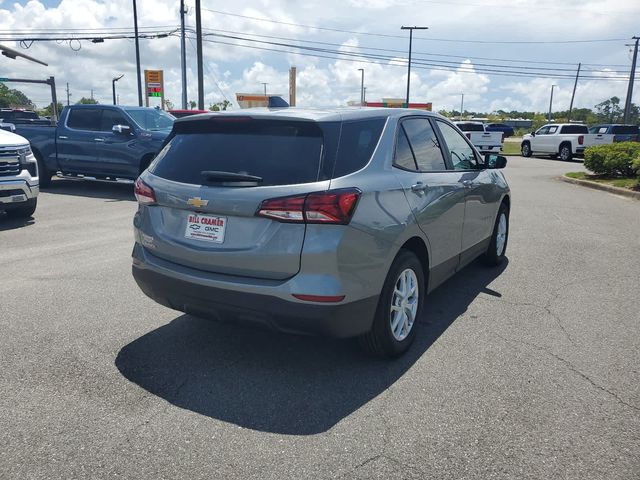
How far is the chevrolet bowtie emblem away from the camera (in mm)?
3420

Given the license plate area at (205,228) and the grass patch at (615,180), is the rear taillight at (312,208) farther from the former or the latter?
the grass patch at (615,180)

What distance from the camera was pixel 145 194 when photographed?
3822mm

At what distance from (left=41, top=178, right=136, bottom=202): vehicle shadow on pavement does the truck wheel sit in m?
23.4

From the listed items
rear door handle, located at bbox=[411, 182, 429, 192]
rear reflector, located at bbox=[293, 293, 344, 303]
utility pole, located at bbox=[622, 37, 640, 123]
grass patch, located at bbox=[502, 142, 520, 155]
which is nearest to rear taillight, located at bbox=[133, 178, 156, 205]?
rear reflector, located at bbox=[293, 293, 344, 303]

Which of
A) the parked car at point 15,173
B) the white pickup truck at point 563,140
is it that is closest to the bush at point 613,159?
the white pickup truck at point 563,140

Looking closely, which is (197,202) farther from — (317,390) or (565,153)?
(565,153)

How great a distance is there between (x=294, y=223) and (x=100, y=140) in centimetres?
1057

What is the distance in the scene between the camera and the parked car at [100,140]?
12039 mm

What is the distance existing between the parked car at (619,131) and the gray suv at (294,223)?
2768 cm

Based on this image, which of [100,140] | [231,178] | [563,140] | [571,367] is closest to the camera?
[231,178]

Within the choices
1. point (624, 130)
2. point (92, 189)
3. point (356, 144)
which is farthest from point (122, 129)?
point (624, 130)

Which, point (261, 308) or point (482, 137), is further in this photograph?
point (482, 137)

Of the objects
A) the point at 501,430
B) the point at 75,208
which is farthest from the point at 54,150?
the point at 501,430

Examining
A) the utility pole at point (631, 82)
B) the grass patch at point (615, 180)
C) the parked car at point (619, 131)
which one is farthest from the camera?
the utility pole at point (631, 82)
